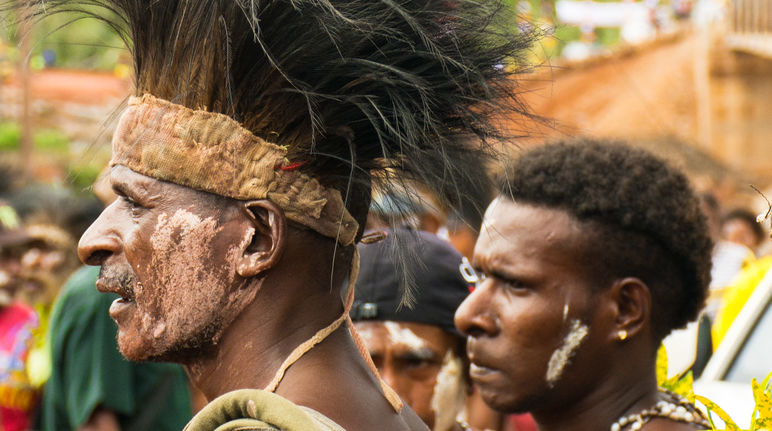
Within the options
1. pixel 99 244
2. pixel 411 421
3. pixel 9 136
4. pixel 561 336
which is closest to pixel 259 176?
pixel 99 244

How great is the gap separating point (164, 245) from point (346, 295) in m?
0.42

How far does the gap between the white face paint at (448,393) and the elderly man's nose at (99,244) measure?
154 centimetres

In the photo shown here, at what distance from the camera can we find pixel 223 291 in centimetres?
Result: 199

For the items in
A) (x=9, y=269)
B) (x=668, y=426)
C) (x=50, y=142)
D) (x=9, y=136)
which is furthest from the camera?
(x=9, y=136)

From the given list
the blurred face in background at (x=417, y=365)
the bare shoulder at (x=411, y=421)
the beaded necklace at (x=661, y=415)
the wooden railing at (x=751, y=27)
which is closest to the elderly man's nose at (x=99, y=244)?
the bare shoulder at (x=411, y=421)

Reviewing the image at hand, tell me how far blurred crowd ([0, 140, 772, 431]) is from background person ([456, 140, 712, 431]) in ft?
0.67

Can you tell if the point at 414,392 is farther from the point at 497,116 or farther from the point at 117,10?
the point at 117,10

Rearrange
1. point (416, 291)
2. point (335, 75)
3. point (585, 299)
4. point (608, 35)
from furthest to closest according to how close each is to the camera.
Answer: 1. point (608, 35)
2. point (416, 291)
3. point (585, 299)
4. point (335, 75)

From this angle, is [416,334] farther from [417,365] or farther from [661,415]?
[661,415]

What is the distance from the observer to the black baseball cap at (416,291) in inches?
130

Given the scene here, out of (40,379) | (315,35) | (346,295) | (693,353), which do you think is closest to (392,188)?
(346,295)

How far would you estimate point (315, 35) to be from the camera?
6.52 ft

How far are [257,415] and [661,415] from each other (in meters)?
1.44

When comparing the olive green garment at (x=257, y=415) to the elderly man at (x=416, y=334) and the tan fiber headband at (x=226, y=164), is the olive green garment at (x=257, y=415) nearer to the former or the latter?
the tan fiber headband at (x=226, y=164)
